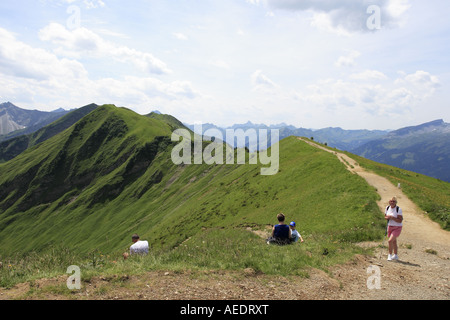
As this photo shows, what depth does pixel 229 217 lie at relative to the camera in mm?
46344

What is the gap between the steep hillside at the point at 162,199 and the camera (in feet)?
97.9

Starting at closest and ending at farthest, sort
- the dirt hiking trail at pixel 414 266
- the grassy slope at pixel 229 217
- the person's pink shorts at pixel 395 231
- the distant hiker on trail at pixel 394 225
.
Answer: the dirt hiking trail at pixel 414 266 < the grassy slope at pixel 229 217 < the distant hiker on trail at pixel 394 225 < the person's pink shorts at pixel 395 231

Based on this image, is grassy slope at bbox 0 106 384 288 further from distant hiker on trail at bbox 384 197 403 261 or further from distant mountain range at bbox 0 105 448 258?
distant hiker on trail at bbox 384 197 403 261

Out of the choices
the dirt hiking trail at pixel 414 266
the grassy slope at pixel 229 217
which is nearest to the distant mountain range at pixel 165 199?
the grassy slope at pixel 229 217

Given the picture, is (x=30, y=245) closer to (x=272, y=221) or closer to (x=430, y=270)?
(x=272, y=221)

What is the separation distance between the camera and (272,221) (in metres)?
34.5

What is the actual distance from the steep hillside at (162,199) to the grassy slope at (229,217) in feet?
0.78

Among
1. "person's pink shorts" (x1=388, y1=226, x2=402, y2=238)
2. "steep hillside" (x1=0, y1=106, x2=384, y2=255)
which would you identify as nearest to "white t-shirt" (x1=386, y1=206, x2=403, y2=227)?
"person's pink shorts" (x1=388, y1=226, x2=402, y2=238)

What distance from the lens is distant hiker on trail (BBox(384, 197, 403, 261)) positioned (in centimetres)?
1517

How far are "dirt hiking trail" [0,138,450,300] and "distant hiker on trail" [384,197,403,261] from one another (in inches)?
24.9

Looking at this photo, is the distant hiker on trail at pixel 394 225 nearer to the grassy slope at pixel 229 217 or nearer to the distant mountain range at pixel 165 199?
the grassy slope at pixel 229 217
